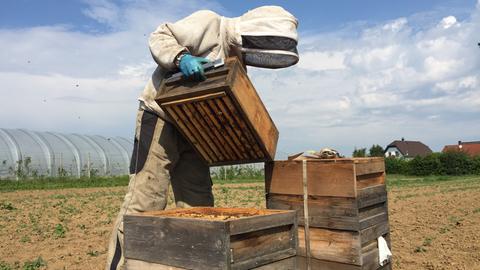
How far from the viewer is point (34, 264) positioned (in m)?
5.43

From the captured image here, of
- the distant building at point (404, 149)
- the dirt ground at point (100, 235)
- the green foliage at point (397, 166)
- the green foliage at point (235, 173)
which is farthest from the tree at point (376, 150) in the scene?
the dirt ground at point (100, 235)

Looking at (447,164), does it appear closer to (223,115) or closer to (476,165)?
(476,165)

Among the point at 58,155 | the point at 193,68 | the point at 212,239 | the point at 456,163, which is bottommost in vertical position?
the point at 212,239

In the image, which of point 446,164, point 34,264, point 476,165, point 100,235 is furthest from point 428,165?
point 34,264

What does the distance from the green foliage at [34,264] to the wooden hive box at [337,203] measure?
3139 millimetres

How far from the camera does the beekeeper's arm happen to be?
3406 mm

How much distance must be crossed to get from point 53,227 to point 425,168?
123 feet

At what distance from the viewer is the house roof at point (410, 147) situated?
76.4 metres

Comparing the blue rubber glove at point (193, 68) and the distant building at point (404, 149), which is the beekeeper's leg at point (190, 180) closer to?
the blue rubber glove at point (193, 68)

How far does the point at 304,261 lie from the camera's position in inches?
144

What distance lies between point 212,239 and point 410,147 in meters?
80.6

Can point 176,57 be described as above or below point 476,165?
above

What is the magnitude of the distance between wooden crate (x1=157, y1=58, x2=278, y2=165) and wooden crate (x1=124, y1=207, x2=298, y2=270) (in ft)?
1.73

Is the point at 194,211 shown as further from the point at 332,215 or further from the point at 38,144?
the point at 38,144
